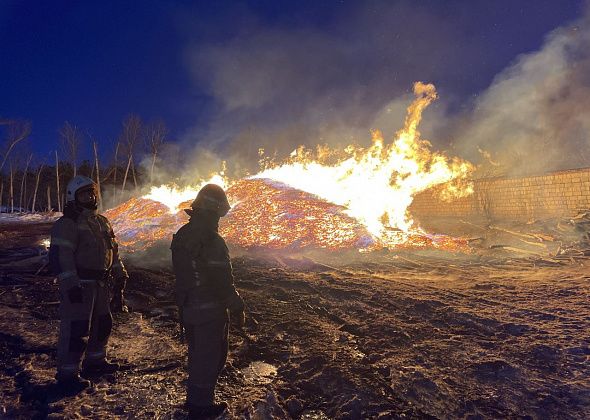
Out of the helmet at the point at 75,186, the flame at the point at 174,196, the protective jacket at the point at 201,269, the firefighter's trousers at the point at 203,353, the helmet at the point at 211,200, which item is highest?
the flame at the point at 174,196

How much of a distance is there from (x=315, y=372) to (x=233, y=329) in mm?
1580

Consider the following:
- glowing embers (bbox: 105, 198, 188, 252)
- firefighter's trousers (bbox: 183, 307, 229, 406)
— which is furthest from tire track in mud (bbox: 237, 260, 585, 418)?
glowing embers (bbox: 105, 198, 188, 252)

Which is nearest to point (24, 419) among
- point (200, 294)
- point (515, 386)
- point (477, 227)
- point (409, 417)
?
point (200, 294)

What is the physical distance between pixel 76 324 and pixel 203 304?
4.71ft

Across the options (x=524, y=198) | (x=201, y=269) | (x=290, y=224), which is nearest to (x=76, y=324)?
(x=201, y=269)

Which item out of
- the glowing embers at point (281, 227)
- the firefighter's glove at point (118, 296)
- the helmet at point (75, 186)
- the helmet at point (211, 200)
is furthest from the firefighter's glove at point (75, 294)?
the glowing embers at point (281, 227)

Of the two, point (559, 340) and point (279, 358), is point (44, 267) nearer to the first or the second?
point (279, 358)

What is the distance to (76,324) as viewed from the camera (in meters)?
3.29

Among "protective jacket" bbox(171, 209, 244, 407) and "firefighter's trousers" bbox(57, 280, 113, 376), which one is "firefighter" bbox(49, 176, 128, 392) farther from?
"protective jacket" bbox(171, 209, 244, 407)

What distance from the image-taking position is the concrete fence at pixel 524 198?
516 inches

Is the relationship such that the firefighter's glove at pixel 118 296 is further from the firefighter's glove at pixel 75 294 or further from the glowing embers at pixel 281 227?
the glowing embers at pixel 281 227

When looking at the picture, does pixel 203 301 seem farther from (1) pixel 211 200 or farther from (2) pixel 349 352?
(2) pixel 349 352

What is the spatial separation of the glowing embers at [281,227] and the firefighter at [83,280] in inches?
298

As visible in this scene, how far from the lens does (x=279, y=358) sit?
3934 mm
